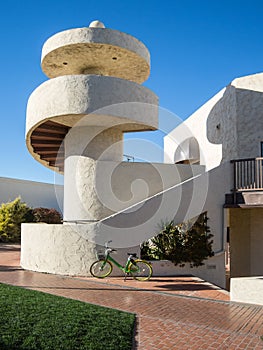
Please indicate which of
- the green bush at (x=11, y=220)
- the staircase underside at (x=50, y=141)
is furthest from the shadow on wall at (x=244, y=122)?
the green bush at (x=11, y=220)

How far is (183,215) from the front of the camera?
12.6 meters

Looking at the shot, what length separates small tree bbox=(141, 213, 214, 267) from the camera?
492 inches

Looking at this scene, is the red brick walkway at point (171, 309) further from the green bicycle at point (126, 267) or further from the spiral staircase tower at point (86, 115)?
the spiral staircase tower at point (86, 115)

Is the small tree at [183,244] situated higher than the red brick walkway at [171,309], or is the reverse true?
the small tree at [183,244]

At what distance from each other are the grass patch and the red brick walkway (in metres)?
0.42

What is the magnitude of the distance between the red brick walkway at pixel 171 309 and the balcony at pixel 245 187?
3333 millimetres

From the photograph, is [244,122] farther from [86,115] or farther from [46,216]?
[46,216]

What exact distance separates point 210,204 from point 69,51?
828 centimetres

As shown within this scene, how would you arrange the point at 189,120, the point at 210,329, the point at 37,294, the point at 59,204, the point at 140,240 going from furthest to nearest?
the point at 59,204 → the point at 189,120 → the point at 140,240 → the point at 37,294 → the point at 210,329

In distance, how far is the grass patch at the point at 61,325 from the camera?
5960 mm

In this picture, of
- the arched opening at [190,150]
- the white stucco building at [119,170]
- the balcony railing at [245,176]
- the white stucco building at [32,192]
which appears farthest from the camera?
the white stucco building at [32,192]

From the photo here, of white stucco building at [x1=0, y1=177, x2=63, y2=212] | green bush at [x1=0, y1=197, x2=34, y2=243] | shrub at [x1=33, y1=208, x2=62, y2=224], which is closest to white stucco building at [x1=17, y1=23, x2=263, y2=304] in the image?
green bush at [x1=0, y1=197, x2=34, y2=243]

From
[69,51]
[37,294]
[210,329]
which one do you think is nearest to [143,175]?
[69,51]

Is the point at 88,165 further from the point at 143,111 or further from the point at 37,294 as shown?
the point at 37,294
